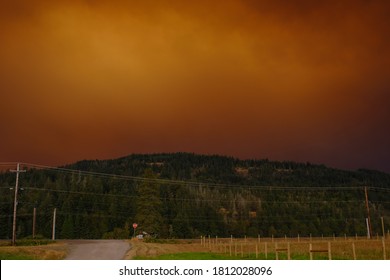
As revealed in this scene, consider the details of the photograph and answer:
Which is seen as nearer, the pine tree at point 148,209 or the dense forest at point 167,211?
the pine tree at point 148,209

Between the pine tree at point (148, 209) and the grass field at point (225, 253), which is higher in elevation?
the pine tree at point (148, 209)

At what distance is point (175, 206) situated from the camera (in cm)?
13900

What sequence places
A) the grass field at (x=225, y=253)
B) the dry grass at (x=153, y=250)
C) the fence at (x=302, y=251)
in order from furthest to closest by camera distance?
the dry grass at (x=153, y=250), the grass field at (x=225, y=253), the fence at (x=302, y=251)

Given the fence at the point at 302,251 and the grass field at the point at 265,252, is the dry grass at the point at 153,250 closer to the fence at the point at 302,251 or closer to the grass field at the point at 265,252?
the grass field at the point at 265,252

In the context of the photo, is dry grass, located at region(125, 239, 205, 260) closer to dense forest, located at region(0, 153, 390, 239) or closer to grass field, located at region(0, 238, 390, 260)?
grass field, located at region(0, 238, 390, 260)

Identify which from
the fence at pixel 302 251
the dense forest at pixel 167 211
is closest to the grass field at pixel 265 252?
the fence at pixel 302 251

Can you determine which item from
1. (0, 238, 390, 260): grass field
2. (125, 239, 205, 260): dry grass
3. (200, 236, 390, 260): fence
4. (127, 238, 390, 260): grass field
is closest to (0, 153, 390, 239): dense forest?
(125, 239, 205, 260): dry grass

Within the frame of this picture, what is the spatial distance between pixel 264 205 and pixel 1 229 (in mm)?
92615

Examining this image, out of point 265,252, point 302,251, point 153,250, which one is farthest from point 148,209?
point 265,252

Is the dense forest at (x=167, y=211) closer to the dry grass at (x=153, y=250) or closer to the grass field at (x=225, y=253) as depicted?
the dry grass at (x=153, y=250)

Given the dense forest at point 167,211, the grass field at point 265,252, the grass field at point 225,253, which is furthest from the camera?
the dense forest at point 167,211

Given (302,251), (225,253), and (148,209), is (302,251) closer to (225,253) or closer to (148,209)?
(225,253)
